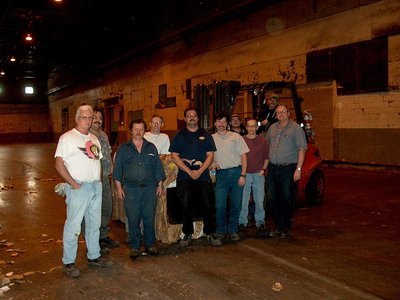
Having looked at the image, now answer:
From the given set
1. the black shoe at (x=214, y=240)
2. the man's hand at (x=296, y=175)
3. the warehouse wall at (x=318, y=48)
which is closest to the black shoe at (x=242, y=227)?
the black shoe at (x=214, y=240)

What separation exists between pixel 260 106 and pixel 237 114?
580 millimetres

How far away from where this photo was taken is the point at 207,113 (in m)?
9.32

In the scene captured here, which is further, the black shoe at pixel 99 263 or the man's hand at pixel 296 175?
the man's hand at pixel 296 175

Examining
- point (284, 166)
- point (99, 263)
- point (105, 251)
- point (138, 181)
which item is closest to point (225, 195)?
point (284, 166)

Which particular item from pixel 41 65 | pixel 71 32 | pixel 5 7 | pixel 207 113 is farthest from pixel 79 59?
pixel 207 113

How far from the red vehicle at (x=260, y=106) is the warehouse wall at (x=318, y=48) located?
21.2 feet

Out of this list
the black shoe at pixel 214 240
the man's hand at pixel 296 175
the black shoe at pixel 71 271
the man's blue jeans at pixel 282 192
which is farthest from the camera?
the man's blue jeans at pixel 282 192

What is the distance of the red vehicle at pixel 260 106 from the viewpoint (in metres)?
8.59

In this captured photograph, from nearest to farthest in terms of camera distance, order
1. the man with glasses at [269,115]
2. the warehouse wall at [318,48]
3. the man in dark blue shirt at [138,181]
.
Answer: the man in dark blue shirt at [138,181], the man with glasses at [269,115], the warehouse wall at [318,48]

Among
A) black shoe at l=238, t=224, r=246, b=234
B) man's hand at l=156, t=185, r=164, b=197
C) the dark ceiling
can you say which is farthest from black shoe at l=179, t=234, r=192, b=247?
the dark ceiling

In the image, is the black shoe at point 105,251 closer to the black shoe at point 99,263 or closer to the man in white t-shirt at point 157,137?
the black shoe at point 99,263

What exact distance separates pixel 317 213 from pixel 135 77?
78.7ft

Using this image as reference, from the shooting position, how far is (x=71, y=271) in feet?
16.5

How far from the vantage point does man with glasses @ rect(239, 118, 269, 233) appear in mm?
6863
